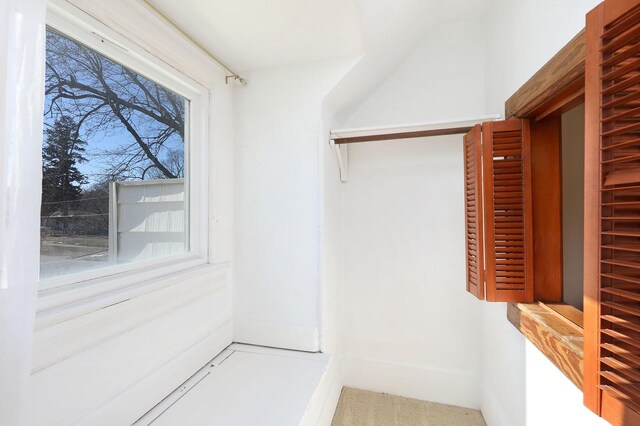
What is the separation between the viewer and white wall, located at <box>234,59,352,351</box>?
173 cm

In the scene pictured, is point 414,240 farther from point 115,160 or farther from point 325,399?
point 115,160

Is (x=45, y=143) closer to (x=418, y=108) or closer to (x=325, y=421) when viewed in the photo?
(x=325, y=421)

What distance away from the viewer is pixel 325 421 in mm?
1652

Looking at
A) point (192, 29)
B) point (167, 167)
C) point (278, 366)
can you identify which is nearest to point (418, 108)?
point (192, 29)

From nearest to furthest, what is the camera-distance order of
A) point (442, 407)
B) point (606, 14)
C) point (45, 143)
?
point (606, 14) < point (45, 143) < point (442, 407)

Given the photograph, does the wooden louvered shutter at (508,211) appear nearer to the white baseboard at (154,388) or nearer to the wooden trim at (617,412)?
the wooden trim at (617,412)

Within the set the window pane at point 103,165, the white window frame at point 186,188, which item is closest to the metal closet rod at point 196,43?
the white window frame at point 186,188

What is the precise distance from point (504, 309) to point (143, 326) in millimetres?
1872

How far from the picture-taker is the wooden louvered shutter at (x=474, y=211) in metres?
1.43

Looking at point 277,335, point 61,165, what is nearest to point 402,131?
point 277,335

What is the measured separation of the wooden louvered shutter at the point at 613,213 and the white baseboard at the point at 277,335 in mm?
1282

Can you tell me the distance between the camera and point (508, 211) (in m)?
1.38

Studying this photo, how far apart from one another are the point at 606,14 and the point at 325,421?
2115mm

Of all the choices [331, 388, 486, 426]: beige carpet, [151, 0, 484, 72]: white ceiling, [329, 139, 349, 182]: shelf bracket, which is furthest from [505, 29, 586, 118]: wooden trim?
[331, 388, 486, 426]: beige carpet
